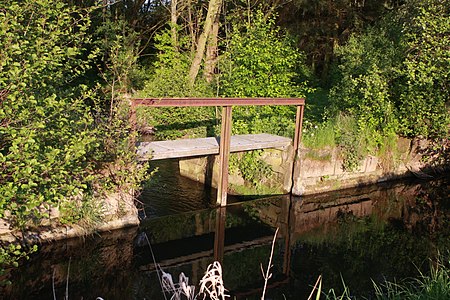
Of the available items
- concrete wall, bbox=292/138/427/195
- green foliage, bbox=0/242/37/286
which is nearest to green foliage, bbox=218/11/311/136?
concrete wall, bbox=292/138/427/195

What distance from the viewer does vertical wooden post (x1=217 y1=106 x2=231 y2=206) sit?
29.3ft

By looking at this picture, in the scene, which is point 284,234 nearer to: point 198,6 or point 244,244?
point 244,244

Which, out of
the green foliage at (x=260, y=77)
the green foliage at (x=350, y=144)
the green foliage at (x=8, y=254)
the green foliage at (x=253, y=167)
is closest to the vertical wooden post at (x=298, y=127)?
the green foliage at (x=260, y=77)

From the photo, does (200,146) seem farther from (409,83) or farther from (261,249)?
(409,83)

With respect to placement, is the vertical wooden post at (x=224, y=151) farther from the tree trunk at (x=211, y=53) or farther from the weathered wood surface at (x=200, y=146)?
the tree trunk at (x=211, y=53)

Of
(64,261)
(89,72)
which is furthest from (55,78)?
(89,72)

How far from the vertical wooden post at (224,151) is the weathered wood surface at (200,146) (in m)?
0.20

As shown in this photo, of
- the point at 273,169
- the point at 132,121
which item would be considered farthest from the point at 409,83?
the point at 132,121

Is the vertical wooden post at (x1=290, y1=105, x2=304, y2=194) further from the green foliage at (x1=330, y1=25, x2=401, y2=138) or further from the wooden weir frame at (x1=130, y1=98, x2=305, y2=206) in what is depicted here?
the green foliage at (x1=330, y1=25, x2=401, y2=138)

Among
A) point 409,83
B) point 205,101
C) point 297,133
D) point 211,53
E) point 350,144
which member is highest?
point 211,53

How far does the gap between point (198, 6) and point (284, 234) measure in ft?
39.1

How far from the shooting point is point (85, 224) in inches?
288

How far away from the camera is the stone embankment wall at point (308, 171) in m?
10.5

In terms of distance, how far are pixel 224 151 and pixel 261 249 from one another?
227 centimetres
